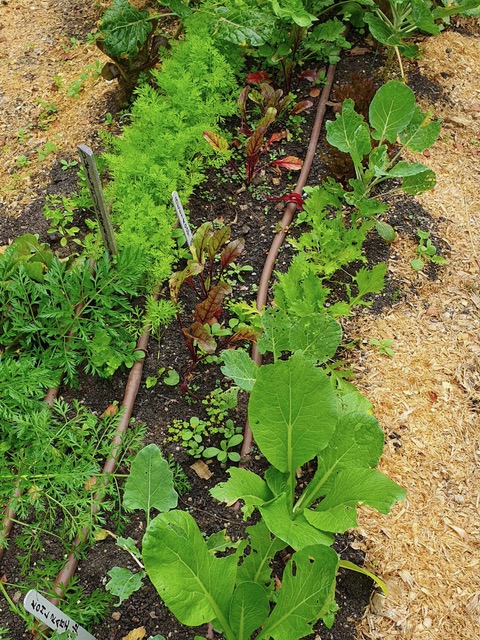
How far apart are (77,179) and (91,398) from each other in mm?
1301

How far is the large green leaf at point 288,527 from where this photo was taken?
1.67m

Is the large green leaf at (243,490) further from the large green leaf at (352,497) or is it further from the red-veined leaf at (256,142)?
the red-veined leaf at (256,142)

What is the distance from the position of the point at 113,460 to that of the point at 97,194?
98cm

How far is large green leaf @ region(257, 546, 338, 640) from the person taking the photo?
158cm

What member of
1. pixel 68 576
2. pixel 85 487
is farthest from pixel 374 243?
pixel 68 576

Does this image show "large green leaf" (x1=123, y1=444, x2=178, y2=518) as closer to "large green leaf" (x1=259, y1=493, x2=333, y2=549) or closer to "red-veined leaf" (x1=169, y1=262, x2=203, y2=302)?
"large green leaf" (x1=259, y1=493, x2=333, y2=549)

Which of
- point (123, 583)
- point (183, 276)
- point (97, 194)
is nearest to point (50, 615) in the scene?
point (123, 583)

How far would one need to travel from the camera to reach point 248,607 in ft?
5.60

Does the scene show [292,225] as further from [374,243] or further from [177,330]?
[177,330]

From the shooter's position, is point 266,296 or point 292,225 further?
point 292,225

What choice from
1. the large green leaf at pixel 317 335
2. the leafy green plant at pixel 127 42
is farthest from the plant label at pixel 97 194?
the leafy green plant at pixel 127 42

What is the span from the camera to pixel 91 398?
2426 millimetres

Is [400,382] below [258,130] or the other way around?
below

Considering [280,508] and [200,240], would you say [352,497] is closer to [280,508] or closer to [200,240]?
[280,508]
